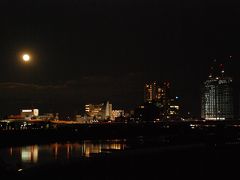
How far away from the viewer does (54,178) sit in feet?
90.5

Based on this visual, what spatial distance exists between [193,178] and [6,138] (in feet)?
211

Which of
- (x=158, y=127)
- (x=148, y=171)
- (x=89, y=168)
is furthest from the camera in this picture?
(x=158, y=127)

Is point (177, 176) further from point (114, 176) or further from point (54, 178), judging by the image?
point (54, 178)

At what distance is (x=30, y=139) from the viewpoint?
87.8 metres

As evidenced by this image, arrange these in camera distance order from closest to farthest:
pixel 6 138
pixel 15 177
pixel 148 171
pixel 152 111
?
pixel 15 177 < pixel 148 171 < pixel 6 138 < pixel 152 111

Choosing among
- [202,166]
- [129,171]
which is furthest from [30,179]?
[202,166]

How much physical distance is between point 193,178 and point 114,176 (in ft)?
17.0

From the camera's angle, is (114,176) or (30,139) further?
(30,139)

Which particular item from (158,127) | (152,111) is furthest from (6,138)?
(152,111)

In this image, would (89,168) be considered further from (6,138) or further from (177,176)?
(6,138)

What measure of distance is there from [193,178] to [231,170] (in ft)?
19.9

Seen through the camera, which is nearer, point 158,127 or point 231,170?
point 231,170

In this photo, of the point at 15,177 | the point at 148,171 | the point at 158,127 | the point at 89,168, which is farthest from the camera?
the point at 158,127

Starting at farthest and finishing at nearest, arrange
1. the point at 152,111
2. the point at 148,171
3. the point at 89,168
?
the point at 152,111 → the point at 89,168 → the point at 148,171
